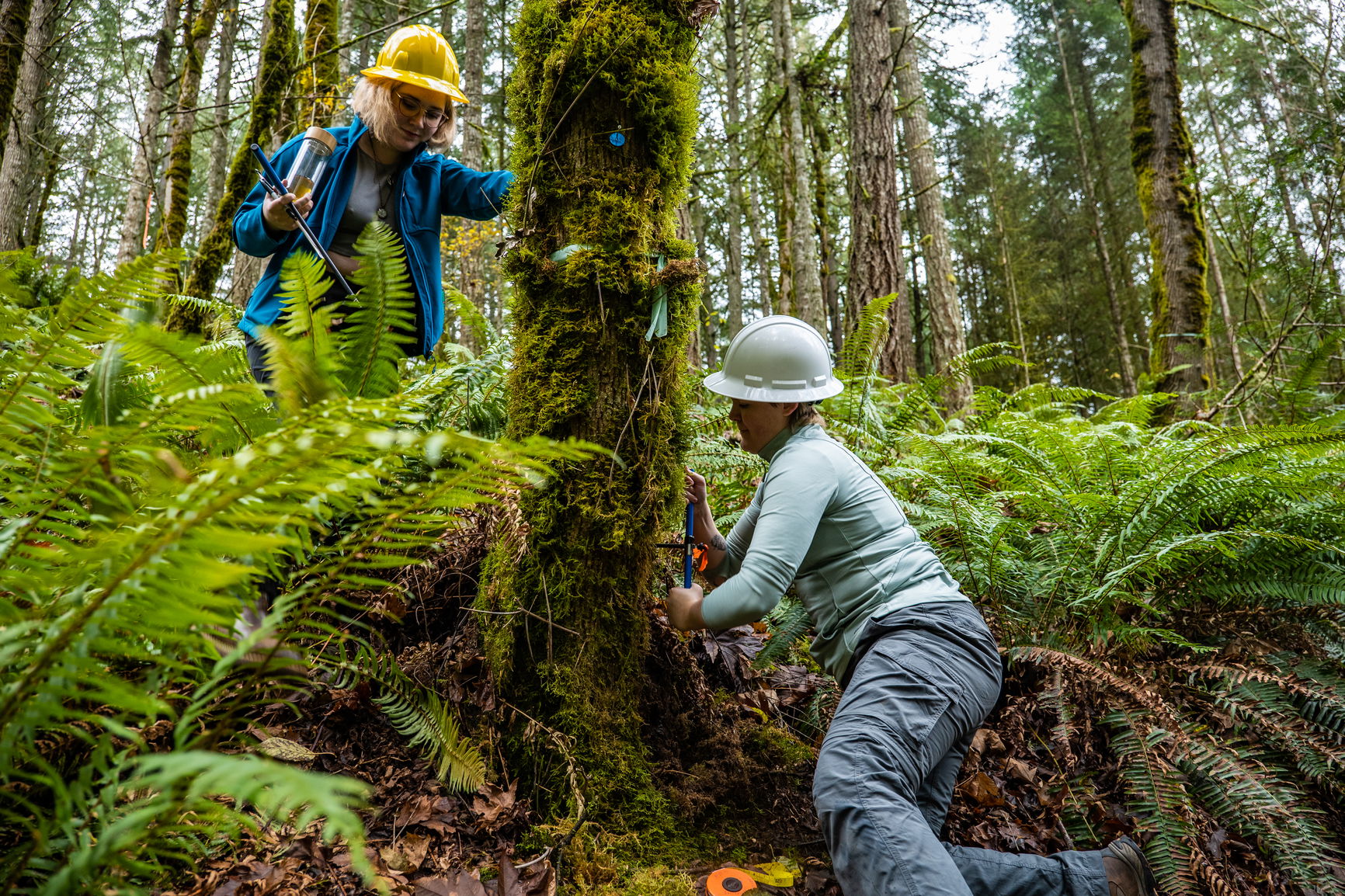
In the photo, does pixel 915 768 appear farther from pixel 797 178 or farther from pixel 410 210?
pixel 797 178

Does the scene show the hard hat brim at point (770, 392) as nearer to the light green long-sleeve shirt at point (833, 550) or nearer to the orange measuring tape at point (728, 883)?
the light green long-sleeve shirt at point (833, 550)

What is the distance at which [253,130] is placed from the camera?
5.50 metres

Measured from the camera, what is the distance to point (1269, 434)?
294cm

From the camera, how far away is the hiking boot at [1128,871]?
7.69ft

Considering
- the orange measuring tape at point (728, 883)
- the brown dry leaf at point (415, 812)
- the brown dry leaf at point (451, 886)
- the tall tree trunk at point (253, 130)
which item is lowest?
the orange measuring tape at point (728, 883)

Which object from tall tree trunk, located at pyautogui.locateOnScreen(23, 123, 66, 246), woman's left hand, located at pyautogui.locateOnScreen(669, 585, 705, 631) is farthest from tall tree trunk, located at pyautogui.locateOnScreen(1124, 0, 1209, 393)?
tall tree trunk, located at pyautogui.locateOnScreen(23, 123, 66, 246)

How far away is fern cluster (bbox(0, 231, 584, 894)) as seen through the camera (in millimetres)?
937

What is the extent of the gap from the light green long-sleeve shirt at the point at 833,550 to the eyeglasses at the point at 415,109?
2.22m

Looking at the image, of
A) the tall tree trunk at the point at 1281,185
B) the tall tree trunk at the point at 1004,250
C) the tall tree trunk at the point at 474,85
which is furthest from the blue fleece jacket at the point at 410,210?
the tall tree trunk at the point at 1004,250

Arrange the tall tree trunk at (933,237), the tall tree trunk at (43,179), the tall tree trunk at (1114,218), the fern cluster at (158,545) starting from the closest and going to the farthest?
the fern cluster at (158,545) → the tall tree trunk at (933,237) → the tall tree trunk at (43,179) → the tall tree trunk at (1114,218)

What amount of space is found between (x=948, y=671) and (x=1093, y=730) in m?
1.17

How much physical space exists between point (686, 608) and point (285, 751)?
131 cm

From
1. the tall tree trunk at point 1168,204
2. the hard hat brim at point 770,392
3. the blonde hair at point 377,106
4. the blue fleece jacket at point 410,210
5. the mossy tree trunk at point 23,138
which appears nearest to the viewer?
the hard hat brim at point 770,392

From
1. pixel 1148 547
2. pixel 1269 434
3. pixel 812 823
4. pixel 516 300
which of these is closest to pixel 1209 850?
pixel 1148 547
